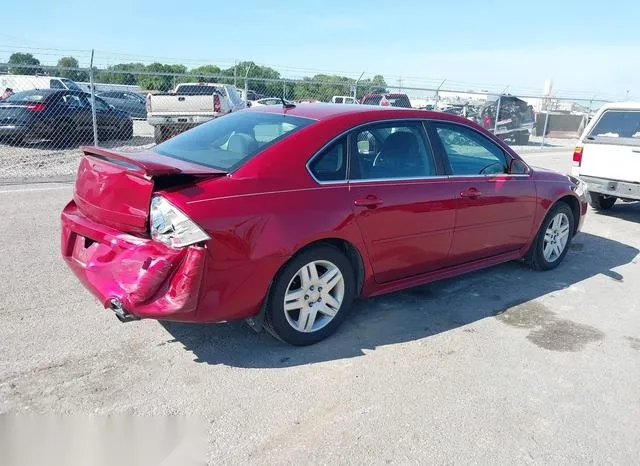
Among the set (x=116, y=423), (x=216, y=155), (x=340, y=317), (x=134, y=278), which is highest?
(x=216, y=155)

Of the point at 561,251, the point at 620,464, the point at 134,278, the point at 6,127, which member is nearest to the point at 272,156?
the point at 134,278

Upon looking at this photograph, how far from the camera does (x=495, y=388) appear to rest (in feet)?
10.6

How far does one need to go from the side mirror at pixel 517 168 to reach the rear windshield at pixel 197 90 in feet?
34.8

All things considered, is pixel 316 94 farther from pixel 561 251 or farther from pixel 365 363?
pixel 365 363

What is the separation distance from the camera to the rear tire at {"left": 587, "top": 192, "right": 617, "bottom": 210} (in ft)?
27.8

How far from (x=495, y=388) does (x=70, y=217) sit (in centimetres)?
300

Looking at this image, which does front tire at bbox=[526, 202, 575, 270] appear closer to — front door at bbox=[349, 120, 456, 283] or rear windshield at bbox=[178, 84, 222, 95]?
front door at bbox=[349, 120, 456, 283]

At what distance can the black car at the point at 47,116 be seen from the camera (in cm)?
1223

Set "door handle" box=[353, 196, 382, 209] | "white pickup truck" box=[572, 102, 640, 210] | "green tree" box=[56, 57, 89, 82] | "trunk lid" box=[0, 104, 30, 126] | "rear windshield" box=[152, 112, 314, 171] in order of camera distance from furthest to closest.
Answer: "trunk lid" box=[0, 104, 30, 126] → "green tree" box=[56, 57, 89, 82] → "white pickup truck" box=[572, 102, 640, 210] → "door handle" box=[353, 196, 382, 209] → "rear windshield" box=[152, 112, 314, 171]

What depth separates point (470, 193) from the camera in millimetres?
4363

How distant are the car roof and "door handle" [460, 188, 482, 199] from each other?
2.05 ft

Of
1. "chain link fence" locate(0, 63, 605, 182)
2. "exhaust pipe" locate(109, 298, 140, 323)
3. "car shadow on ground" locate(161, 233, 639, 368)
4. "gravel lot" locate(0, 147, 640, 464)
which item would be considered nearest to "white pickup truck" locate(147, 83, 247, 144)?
"chain link fence" locate(0, 63, 605, 182)

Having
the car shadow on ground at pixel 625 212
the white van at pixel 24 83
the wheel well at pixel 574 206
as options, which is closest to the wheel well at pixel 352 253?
the wheel well at pixel 574 206

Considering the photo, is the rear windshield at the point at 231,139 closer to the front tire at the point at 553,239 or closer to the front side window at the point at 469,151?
the front side window at the point at 469,151
